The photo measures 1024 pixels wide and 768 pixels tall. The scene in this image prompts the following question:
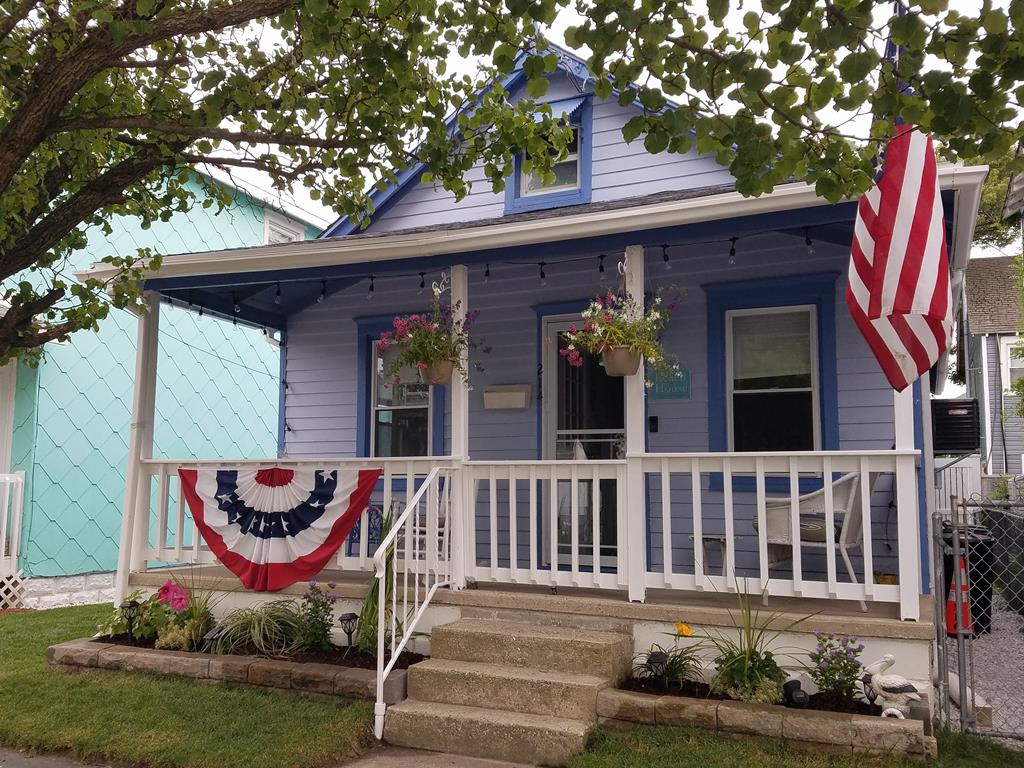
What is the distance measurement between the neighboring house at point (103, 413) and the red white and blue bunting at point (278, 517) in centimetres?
336

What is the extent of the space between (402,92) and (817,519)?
12.7ft

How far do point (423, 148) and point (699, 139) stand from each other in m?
2.29

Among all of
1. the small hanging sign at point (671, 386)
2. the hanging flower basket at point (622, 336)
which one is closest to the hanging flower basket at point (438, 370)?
the hanging flower basket at point (622, 336)

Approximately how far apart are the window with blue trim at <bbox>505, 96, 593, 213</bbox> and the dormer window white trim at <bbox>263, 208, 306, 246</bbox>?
18.8 feet

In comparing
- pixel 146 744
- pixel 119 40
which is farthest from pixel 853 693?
pixel 119 40

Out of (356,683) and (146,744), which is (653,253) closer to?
(356,683)

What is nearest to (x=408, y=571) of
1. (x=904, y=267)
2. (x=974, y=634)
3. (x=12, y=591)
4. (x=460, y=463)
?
(x=460, y=463)

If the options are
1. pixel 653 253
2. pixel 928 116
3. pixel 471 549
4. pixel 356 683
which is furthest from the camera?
pixel 653 253

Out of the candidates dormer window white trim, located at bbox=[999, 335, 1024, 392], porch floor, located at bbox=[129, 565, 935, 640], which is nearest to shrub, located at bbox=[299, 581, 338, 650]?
Answer: porch floor, located at bbox=[129, 565, 935, 640]

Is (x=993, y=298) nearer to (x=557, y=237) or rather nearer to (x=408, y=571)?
(x=557, y=237)

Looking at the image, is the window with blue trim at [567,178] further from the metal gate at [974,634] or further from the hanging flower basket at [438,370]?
the metal gate at [974,634]

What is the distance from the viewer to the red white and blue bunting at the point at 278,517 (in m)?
6.23

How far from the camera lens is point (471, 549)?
6082mm

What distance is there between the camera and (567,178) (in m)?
8.30
